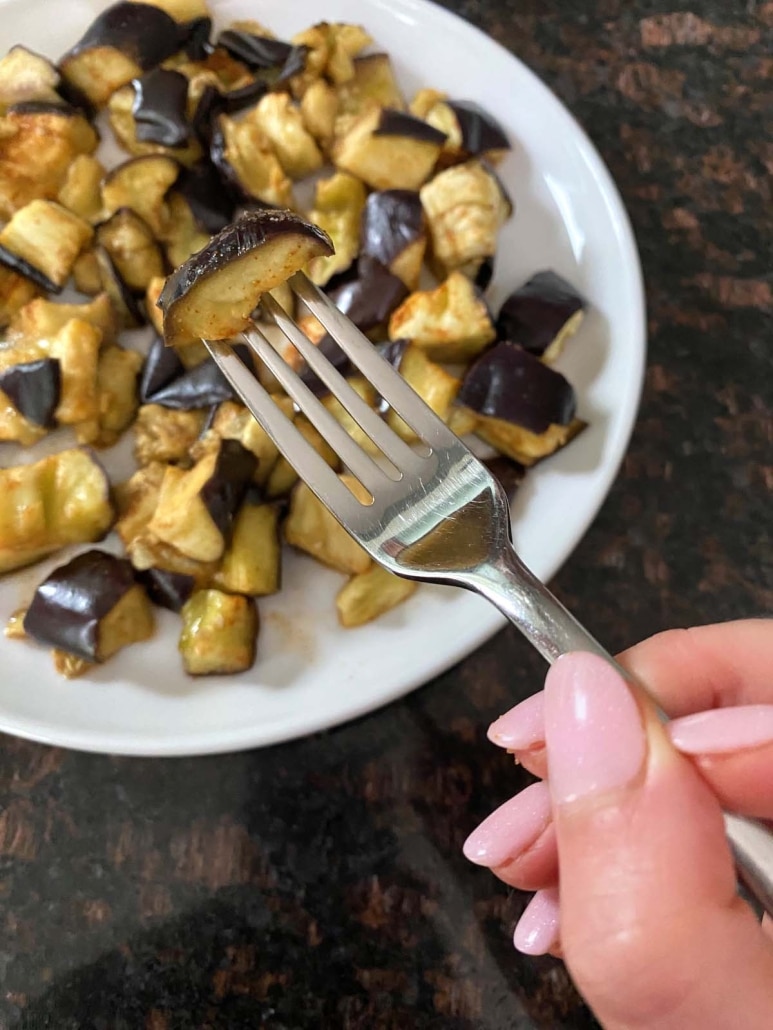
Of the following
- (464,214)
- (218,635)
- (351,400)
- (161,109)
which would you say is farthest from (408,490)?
(161,109)

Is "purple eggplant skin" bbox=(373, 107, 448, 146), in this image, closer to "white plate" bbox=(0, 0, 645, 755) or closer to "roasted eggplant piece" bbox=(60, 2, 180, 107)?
"white plate" bbox=(0, 0, 645, 755)

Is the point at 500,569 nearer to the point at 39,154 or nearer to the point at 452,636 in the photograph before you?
the point at 452,636

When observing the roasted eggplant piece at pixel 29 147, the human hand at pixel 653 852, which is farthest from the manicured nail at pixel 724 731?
the roasted eggplant piece at pixel 29 147

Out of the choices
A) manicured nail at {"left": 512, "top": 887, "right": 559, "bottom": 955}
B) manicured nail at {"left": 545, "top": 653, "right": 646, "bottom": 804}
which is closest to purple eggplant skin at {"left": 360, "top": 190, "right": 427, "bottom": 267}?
manicured nail at {"left": 545, "top": 653, "right": 646, "bottom": 804}

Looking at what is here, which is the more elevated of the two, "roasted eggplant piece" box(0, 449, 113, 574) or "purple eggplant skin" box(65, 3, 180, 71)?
"purple eggplant skin" box(65, 3, 180, 71)

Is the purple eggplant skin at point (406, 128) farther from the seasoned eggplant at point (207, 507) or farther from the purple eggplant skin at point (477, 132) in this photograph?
the seasoned eggplant at point (207, 507)

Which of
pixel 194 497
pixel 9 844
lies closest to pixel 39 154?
Result: pixel 194 497
